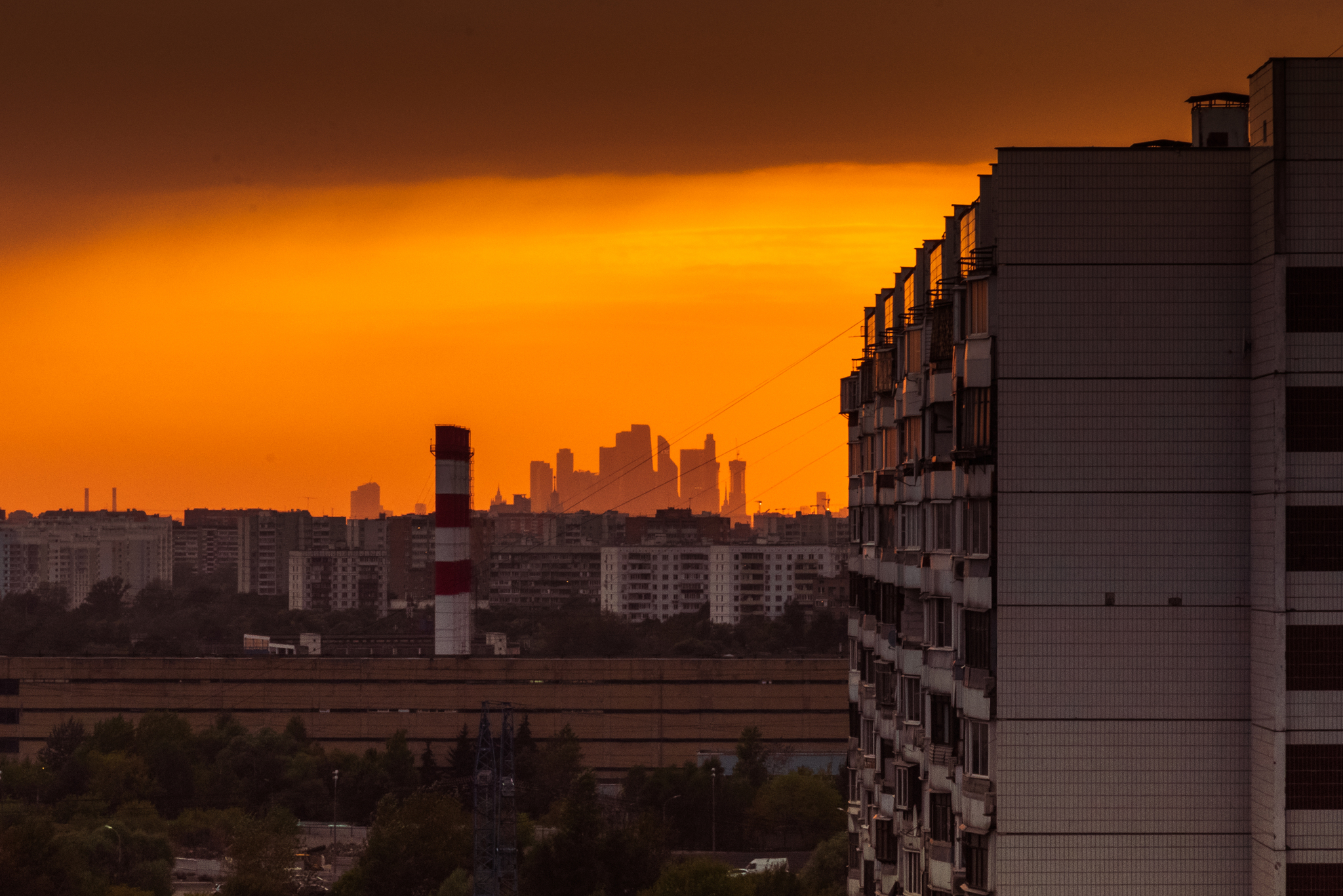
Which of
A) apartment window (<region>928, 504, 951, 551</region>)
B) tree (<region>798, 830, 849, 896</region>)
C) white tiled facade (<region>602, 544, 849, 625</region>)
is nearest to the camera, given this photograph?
apartment window (<region>928, 504, 951, 551</region>)

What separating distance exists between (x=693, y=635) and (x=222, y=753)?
132 feet

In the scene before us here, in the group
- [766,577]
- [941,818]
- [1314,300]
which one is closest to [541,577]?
[766,577]

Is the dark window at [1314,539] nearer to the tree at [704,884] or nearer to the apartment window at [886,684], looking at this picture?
the apartment window at [886,684]

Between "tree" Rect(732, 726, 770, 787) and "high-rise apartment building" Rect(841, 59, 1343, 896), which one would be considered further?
"tree" Rect(732, 726, 770, 787)

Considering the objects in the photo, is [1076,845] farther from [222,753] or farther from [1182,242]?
[222,753]

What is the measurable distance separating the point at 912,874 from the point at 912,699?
191 centimetres

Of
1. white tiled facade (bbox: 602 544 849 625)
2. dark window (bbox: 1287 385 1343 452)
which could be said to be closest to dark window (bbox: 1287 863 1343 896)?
dark window (bbox: 1287 385 1343 452)

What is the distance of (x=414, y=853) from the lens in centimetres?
3909

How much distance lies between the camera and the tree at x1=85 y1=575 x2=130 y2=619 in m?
119

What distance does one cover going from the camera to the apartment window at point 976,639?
46.3ft

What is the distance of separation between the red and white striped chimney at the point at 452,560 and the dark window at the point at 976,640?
178 feet

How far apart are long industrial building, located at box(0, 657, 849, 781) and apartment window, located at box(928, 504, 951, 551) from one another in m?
46.8

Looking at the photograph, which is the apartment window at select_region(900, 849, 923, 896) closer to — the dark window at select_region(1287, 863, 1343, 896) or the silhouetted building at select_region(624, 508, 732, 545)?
the dark window at select_region(1287, 863, 1343, 896)

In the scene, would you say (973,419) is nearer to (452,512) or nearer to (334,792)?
(334,792)
